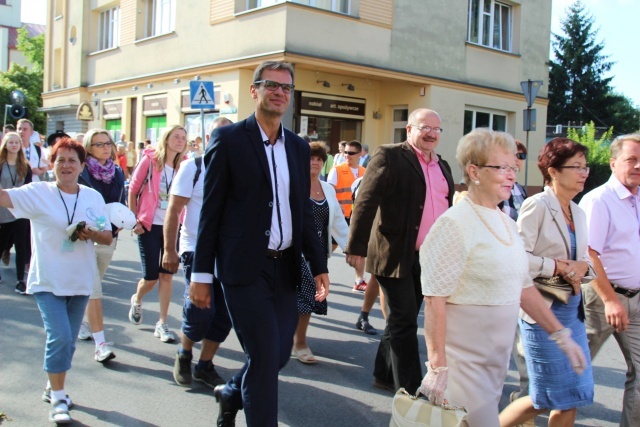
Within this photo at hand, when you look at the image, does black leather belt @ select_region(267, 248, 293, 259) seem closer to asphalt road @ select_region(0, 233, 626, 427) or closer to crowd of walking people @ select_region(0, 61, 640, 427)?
crowd of walking people @ select_region(0, 61, 640, 427)

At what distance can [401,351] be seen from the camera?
15.5 feet

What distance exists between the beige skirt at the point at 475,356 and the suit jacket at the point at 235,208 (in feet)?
3.55

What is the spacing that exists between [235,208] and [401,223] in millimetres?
1778

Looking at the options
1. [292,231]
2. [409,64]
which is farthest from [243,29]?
[292,231]

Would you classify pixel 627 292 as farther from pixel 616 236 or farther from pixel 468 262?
pixel 468 262

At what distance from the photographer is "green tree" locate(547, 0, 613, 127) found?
5688cm

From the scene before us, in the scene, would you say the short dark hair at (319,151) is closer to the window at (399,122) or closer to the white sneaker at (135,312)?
the white sneaker at (135,312)

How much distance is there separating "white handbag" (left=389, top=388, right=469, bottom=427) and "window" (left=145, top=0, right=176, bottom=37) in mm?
21748

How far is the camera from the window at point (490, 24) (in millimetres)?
23266

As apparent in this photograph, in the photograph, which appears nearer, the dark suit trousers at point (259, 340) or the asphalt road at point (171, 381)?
the dark suit trousers at point (259, 340)

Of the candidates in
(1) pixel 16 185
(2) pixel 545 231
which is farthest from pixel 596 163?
(2) pixel 545 231

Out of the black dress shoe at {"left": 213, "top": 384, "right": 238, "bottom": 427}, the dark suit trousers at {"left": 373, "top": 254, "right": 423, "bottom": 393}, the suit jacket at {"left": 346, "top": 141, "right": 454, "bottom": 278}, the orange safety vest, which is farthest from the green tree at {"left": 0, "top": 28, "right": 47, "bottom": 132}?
the black dress shoe at {"left": 213, "top": 384, "right": 238, "bottom": 427}

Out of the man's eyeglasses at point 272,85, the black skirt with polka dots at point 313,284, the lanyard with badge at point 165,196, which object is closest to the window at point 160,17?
the lanyard with badge at point 165,196

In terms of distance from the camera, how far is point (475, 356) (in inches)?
124
